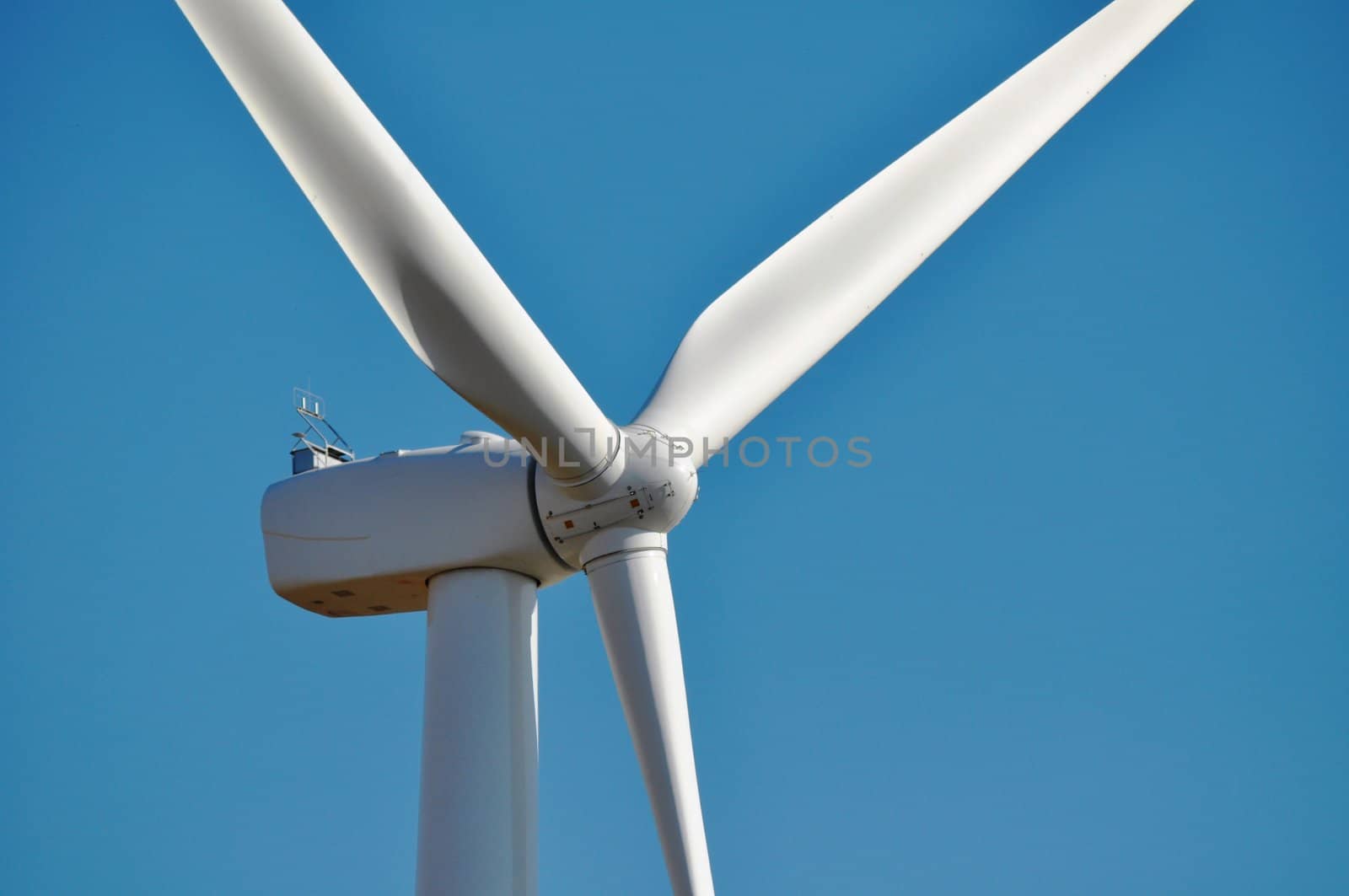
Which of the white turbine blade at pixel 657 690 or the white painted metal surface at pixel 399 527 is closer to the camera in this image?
the white turbine blade at pixel 657 690

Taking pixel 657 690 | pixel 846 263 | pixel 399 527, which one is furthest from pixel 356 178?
pixel 846 263

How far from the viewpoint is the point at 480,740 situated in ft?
25.9

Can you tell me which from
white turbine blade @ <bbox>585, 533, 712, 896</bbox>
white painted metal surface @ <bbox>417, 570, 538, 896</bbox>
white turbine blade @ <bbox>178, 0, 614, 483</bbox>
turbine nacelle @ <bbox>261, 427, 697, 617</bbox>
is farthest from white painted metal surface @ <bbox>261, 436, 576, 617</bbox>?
white turbine blade @ <bbox>178, 0, 614, 483</bbox>

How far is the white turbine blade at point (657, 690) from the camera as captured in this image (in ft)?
24.7

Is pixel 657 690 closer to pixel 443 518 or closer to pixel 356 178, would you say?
pixel 443 518

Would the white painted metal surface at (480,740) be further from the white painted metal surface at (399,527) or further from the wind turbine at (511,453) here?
the white painted metal surface at (399,527)

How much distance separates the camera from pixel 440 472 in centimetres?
851

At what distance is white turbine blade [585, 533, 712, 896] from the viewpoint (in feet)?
24.7

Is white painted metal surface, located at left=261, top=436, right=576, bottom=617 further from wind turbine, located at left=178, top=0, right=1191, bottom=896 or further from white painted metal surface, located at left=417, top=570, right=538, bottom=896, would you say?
white painted metal surface, located at left=417, top=570, right=538, bottom=896

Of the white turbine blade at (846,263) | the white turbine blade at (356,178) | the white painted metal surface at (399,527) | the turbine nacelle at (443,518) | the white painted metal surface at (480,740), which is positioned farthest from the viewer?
the white turbine blade at (846,263)

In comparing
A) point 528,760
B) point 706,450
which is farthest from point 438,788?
point 706,450

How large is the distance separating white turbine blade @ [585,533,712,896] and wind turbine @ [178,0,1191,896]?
0.04 ft

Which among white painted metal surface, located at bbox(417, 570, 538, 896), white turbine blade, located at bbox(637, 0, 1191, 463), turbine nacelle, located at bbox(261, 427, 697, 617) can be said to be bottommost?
white painted metal surface, located at bbox(417, 570, 538, 896)

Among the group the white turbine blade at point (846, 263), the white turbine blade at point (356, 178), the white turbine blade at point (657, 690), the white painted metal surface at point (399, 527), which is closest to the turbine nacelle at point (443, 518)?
the white painted metal surface at point (399, 527)
